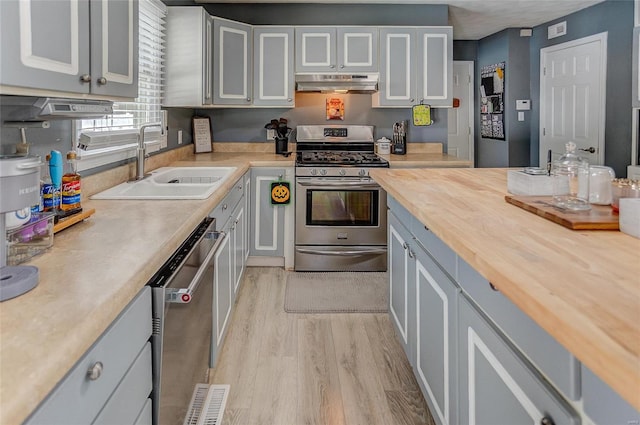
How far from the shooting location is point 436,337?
63.6 inches

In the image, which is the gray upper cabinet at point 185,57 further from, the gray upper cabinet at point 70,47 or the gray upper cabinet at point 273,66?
the gray upper cabinet at point 70,47

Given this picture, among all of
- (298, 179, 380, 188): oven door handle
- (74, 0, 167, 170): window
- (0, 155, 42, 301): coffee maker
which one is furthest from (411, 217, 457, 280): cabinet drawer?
(298, 179, 380, 188): oven door handle

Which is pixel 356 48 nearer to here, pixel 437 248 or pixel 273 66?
pixel 273 66

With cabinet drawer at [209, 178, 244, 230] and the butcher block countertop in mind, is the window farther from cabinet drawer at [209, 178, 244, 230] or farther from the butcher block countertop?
the butcher block countertop

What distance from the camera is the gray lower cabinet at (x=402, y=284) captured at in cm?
199

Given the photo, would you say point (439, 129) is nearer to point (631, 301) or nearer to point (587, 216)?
point (587, 216)

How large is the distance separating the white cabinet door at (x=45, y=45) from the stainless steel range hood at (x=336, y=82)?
281 centimetres

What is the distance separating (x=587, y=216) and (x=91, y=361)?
126 centimetres

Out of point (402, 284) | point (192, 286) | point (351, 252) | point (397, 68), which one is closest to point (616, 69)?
point (397, 68)

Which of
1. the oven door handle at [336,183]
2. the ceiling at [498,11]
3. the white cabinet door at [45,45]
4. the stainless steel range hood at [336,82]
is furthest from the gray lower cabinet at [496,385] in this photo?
the ceiling at [498,11]

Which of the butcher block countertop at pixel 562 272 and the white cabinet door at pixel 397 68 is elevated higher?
the white cabinet door at pixel 397 68

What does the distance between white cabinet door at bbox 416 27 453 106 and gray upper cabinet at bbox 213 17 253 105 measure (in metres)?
1.50

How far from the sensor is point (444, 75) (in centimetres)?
415

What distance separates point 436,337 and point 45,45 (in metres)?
1.46
